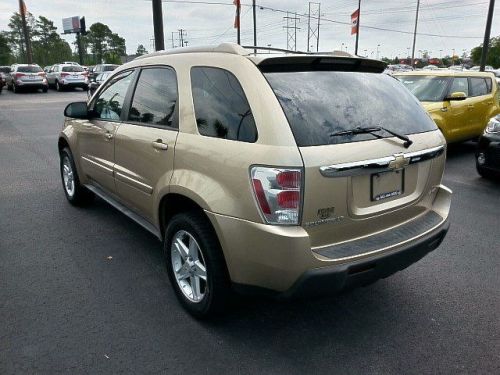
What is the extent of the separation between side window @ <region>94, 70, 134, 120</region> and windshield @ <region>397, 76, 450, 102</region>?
246 inches

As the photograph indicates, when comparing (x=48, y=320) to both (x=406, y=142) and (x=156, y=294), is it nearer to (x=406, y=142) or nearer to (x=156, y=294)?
(x=156, y=294)

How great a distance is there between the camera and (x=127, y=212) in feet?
12.9

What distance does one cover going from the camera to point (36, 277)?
3.61 metres

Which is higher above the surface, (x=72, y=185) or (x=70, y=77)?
(x=70, y=77)

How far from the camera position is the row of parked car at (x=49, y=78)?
27.0 metres

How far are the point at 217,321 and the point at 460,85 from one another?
781 cm

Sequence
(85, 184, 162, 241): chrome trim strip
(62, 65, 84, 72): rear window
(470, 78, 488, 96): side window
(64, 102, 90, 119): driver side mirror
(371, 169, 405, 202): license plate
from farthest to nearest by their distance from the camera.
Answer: (62, 65, 84, 72): rear window, (470, 78, 488, 96): side window, (64, 102, 90, 119): driver side mirror, (85, 184, 162, 241): chrome trim strip, (371, 169, 405, 202): license plate

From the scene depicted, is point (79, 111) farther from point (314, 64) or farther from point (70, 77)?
point (70, 77)

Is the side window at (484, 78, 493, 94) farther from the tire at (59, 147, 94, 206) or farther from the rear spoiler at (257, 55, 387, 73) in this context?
the tire at (59, 147, 94, 206)

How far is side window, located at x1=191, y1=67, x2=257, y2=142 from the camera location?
255cm

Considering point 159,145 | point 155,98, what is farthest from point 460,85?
point 159,145

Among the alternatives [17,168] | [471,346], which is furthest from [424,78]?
[17,168]

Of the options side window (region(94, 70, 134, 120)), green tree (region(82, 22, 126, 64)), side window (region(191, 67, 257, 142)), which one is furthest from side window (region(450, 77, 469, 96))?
green tree (region(82, 22, 126, 64))

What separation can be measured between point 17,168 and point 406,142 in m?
7.10
